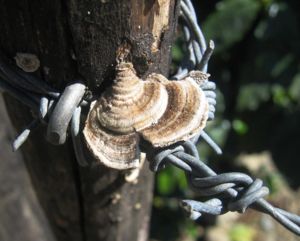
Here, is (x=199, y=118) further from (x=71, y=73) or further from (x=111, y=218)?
(x=111, y=218)

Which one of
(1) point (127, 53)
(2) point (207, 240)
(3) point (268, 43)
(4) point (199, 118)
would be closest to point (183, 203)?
(4) point (199, 118)

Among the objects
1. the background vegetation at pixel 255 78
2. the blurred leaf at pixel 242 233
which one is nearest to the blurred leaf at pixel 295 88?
the background vegetation at pixel 255 78

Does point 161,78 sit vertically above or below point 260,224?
above

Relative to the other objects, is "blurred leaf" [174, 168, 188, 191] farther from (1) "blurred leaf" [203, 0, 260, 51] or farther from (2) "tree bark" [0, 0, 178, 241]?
(2) "tree bark" [0, 0, 178, 241]

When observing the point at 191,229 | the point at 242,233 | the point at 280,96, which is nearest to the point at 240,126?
the point at 280,96

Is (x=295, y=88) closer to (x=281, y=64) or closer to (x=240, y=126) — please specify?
(x=281, y=64)
